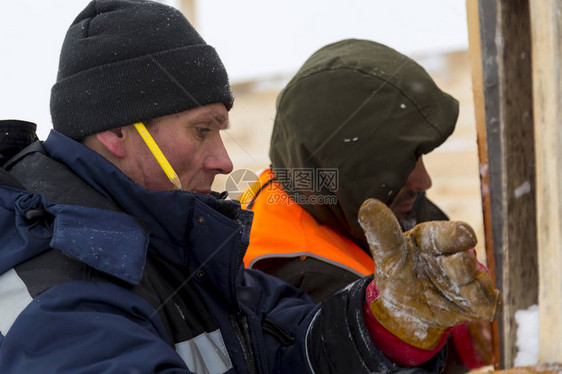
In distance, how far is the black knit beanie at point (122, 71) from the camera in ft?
4.69

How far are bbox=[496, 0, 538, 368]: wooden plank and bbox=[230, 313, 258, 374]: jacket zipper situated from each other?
0.55 meters

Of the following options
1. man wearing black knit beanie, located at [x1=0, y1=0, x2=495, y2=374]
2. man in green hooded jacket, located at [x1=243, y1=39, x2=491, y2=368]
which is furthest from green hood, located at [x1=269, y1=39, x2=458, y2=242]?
man wearing black knit beanie, located at [x1=0, y1=0, x2=495, y2=374]

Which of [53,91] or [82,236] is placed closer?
[82,236]

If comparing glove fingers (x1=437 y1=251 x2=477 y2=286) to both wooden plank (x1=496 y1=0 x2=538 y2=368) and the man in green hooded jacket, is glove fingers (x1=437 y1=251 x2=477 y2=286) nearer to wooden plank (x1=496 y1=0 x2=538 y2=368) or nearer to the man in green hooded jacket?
wooden plank (x1=496 y1=0 x2=538 y2=368)

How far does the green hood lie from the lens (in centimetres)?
189

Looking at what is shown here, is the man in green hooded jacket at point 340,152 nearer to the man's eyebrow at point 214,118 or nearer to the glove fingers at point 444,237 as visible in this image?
the man's eyebrow at point 214,118

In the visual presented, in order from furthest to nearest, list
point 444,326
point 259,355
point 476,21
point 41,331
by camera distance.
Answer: point 476,21
point 259,355
point 444,326
point 41,331

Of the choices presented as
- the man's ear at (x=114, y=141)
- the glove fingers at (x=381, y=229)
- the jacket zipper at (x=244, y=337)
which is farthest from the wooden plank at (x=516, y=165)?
the man's ear at (x=114, y=141)

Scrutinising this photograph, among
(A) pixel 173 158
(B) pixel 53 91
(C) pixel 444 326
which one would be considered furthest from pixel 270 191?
(C) pixel 444 326

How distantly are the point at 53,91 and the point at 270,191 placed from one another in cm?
82

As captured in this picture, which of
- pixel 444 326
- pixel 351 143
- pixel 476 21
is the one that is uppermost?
pixel 476 21

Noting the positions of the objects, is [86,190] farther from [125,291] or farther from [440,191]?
[440,191]

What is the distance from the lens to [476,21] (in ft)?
5.30

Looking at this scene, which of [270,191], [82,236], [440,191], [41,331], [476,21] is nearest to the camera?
[41,331]
